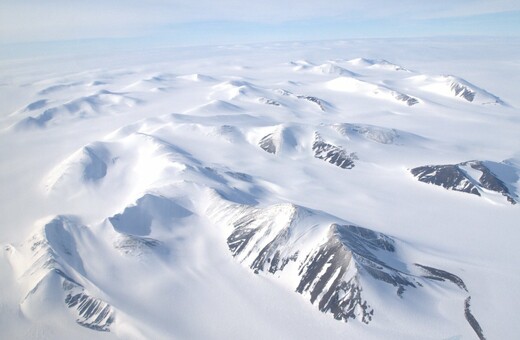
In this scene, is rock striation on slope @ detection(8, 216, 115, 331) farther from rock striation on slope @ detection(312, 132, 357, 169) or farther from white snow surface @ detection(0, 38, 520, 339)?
rock striation on slope @ detection(312, 132, 357, 169)

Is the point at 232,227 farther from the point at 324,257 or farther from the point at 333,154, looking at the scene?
the point at 333,154

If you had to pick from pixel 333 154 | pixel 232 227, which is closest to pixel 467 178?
pixel 333 154

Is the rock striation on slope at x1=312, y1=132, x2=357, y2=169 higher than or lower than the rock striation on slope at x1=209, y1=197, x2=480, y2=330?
lower

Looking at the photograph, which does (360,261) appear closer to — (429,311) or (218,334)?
(429,311)

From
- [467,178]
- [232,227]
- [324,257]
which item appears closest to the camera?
[324,257]

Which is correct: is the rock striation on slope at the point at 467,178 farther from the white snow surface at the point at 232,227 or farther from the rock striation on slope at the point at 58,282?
the rock striation on slope at the point at 58,282

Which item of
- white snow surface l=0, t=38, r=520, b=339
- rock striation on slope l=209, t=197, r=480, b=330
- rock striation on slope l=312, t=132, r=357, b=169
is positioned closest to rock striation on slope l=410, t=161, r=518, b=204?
white snow surface l=0, t=38, r=520, b=339

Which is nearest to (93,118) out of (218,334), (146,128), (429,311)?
(146,128)

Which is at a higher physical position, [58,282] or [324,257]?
[58,282]

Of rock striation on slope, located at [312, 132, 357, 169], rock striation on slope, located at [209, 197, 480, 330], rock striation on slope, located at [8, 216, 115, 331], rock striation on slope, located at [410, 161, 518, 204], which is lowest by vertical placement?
rock striation on slope, located at [312, 132, 357, 169]
